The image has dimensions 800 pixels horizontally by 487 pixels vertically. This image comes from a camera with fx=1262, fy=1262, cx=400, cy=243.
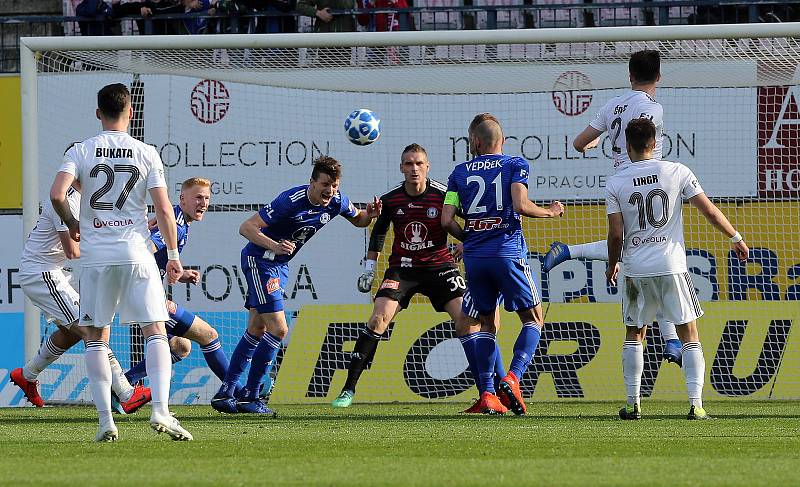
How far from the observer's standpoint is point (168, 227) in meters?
6.79

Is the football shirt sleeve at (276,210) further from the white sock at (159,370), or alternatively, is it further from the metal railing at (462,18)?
the metal railing at (462,18)

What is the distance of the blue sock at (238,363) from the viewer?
970cm

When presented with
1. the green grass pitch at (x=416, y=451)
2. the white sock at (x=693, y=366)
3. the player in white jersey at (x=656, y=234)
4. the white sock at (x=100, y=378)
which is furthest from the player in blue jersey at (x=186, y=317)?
the white sock at (x=693, y=366)

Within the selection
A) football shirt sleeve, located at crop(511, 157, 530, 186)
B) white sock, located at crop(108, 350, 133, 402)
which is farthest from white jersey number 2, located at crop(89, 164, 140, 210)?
football shirt sleeve, located at crop(511, 157, 530, 186)

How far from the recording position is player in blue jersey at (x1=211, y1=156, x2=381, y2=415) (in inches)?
376

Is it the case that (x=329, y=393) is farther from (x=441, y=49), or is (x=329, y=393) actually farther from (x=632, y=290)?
(x=632, y=290)

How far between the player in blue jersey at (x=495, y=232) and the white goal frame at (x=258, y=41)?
2.02 metres

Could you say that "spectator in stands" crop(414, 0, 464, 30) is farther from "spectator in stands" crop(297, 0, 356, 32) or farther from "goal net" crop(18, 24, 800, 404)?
"goal net" crop(18, 24, 800, 404)

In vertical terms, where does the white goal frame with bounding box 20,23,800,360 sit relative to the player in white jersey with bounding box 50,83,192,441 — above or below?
above

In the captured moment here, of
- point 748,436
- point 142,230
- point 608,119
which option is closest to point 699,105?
point 608,119

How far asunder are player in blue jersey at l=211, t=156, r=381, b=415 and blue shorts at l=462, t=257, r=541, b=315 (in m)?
1.08

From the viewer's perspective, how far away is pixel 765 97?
40.1ft

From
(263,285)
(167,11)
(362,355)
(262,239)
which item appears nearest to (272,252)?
(262,239)

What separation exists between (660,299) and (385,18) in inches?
284
